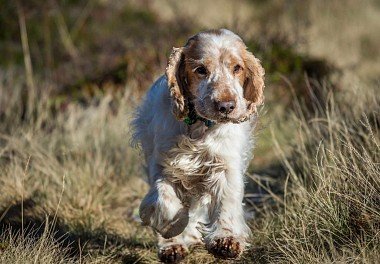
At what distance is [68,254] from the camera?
15.0ft

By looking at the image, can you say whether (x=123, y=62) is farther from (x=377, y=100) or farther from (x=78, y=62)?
(x=377, y=100)

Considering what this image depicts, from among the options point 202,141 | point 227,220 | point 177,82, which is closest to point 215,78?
point 177,82

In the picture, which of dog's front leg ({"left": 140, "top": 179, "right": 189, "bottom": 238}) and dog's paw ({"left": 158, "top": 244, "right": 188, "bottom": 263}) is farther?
dog's paw ({"left": 158, "top": 244, "right": 188, "bottom": 263})

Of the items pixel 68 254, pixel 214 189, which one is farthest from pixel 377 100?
pixel 68 254

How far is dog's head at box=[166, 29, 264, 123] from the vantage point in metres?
4.16

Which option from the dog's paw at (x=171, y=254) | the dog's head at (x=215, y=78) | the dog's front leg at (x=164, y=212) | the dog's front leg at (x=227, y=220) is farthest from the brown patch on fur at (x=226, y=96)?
the dog's paw at (x=171, y=254)

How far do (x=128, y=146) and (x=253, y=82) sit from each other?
103 inches

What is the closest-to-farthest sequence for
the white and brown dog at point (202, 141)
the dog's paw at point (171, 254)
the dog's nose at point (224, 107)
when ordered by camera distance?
the dog's nose at point (224, 107) < the white and brown dog at point (202, 141) < the dog's paw at point (171, 254)

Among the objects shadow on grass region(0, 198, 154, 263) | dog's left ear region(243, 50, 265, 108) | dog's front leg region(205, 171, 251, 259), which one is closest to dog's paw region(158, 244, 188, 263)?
shadow on grass region(0, 198, 154, 263)

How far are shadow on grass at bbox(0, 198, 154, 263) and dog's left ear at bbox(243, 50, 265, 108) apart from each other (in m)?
1.24

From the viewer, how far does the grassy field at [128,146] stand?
4.50 meters

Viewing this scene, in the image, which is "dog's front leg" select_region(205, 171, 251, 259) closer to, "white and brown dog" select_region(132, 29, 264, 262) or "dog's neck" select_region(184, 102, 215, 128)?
"white and brown dog" select_region(132, 29, 264, 262)

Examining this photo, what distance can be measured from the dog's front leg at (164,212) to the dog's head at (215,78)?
0.45m

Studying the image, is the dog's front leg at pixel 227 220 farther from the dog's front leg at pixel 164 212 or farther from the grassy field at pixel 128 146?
the grassy field at pixel 128 146
